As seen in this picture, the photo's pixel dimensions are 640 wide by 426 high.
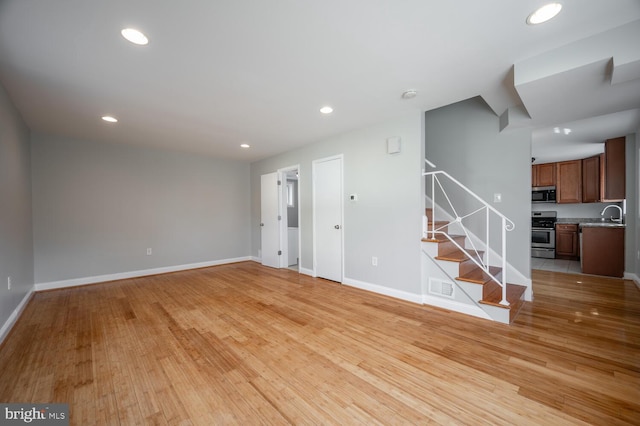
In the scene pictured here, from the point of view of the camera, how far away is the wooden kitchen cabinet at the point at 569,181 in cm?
547

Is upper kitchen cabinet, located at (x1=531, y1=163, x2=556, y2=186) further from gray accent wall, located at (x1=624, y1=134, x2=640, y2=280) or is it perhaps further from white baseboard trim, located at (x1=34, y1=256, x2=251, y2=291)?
white baseboard trim, located at (x1=34, y1=256, x2=251, y2=291)

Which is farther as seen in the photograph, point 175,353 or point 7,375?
point 175,353

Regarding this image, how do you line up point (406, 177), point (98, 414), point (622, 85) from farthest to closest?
point (406, 177) → point (622, 85) → point (98, 414)

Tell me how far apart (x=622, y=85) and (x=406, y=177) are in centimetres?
188

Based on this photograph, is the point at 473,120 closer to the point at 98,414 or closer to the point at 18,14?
the point at 18,14

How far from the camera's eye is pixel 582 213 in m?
5.80

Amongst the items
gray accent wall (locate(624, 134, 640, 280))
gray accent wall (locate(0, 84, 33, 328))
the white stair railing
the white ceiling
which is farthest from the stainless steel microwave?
gray accent wall (locate(0, 84, 33, 328))

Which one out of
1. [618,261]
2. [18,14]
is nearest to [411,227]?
[18,14]

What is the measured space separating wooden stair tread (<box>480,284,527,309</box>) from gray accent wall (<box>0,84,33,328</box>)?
4715mm

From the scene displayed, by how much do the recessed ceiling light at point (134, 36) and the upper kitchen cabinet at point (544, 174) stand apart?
748cm

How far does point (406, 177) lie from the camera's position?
3186 mm

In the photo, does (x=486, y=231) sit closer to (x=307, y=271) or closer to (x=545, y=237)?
(x=307, y=271)

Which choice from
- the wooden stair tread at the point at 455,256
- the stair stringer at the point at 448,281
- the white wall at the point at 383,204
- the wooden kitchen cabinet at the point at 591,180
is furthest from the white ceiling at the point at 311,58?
the wooden kitchen cabinet at the point at 591,180

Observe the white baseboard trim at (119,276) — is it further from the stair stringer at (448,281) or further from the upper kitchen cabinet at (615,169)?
the upper kitchen cabinet at (615,169)
